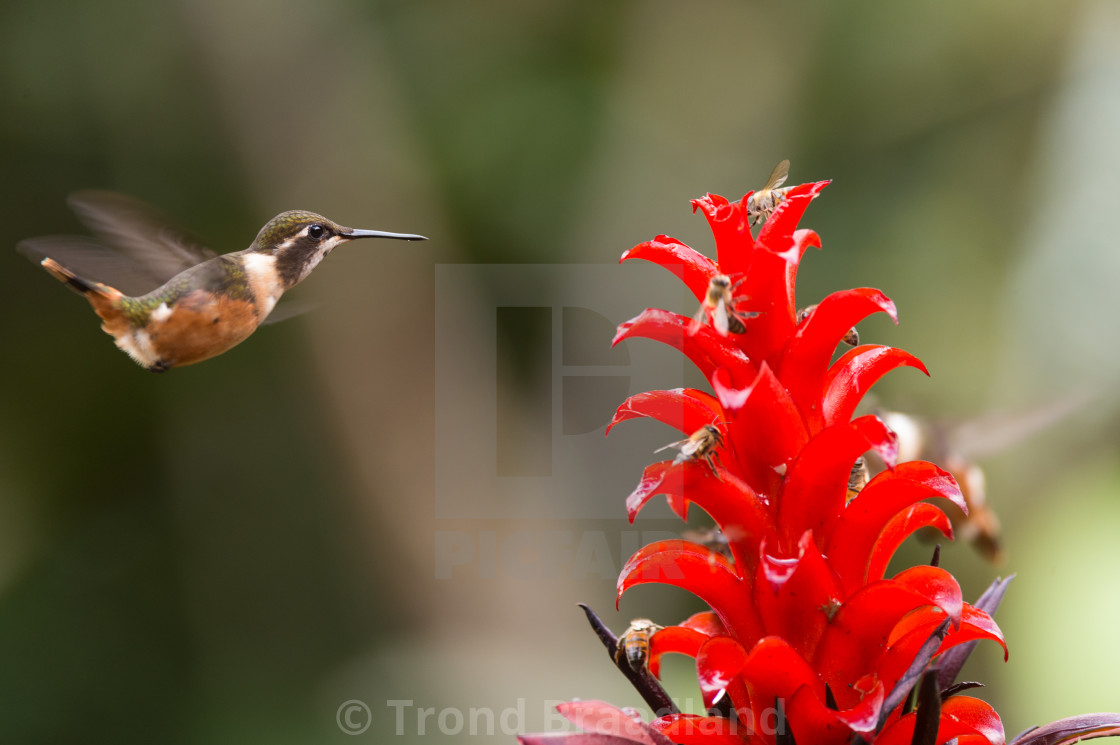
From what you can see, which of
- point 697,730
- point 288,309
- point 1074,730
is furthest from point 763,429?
point 288,309

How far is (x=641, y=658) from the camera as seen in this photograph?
1.45 m

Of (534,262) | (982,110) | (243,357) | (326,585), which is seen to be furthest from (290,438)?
(982,110)

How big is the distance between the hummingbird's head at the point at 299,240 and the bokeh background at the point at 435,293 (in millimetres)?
1959

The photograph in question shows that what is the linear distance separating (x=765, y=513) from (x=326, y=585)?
3624 millimetres

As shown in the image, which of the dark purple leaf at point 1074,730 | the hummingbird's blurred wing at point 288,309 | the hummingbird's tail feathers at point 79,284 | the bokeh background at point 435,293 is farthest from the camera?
the bokeh background at point 435,293

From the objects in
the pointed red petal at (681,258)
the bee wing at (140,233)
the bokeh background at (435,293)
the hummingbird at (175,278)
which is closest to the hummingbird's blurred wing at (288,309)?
the hummingbird at (175,278)

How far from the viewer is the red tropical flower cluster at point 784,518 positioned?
134cm

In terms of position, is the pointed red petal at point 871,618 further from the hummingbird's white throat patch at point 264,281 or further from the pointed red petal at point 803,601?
the hummingbird's white throat patch at point 264,281

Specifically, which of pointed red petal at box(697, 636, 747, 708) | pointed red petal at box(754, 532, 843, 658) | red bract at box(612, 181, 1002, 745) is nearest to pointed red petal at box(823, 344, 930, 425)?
red bract at box(612, 181, 1002, 745)

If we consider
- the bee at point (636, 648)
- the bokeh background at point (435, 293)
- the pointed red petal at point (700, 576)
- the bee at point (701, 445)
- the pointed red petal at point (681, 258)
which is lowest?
the bee at point (636, 648)

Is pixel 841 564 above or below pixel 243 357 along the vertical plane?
below

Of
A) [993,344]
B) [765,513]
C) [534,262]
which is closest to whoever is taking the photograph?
[765,513]

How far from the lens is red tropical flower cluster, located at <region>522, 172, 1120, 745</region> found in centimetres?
134

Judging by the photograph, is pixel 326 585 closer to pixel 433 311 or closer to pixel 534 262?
pixel 433 311
